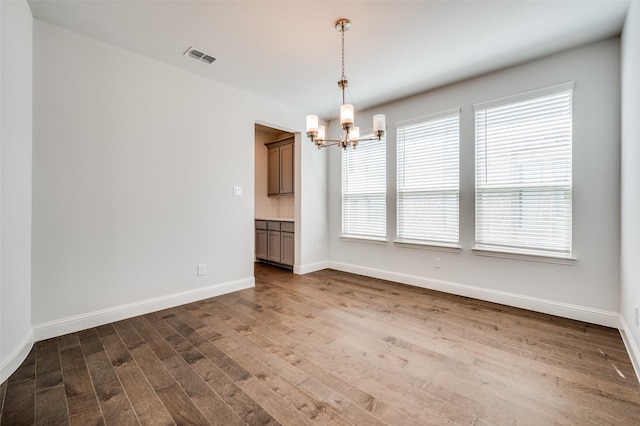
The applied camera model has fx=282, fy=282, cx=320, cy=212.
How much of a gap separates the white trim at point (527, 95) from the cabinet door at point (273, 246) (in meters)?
3.75

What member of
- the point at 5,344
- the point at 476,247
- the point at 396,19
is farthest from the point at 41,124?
the point at 476,247

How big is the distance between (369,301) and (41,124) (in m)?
3.67

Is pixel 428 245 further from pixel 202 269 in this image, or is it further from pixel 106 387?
pixel 106 387

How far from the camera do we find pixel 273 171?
600 centimetres

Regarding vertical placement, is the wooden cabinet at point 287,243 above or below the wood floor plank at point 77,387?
above

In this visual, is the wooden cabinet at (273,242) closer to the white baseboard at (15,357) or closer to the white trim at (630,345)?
the white baseboard at (15,357)

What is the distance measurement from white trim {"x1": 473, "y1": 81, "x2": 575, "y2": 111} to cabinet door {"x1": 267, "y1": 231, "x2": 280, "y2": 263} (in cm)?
375

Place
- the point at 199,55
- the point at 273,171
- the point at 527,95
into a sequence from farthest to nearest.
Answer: the point at 273,171, the point at 527,95, the point at 199,55

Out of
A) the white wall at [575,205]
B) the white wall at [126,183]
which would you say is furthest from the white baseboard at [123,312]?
the white wall at [575,205]

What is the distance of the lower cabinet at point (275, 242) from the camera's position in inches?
199

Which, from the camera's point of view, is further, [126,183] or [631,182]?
[126,183]

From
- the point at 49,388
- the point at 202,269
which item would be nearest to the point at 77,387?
the point at 49,388

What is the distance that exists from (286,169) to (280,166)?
0.77ft

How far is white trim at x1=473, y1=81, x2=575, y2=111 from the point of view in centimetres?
290
